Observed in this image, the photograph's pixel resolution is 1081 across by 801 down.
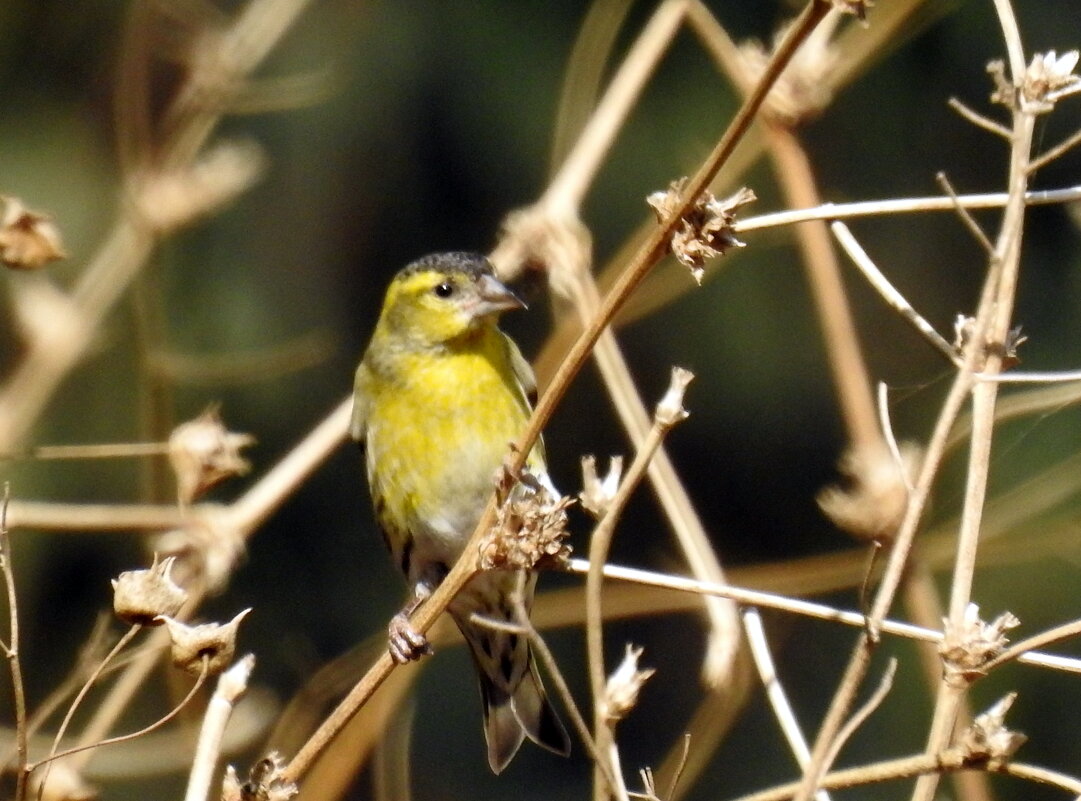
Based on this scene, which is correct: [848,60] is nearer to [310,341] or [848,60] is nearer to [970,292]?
[310,341]

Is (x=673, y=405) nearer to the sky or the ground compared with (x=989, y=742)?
nearer to the sky

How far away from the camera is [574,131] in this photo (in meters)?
2.29

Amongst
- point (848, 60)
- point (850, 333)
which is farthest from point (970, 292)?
point (850, 333)

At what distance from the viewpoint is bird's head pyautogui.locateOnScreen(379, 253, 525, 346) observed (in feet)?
7.70

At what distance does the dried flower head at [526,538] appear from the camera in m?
1.14

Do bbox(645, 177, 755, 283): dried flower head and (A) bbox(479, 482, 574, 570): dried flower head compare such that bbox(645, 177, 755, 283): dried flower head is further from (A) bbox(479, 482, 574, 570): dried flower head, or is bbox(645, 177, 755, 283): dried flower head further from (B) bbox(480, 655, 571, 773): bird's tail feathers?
(B) bbox(480, 655, 571, 773): bird's tail feathers

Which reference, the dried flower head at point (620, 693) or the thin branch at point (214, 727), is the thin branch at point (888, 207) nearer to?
the dried flower head at point (620, 693)

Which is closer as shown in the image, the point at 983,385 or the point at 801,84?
the point at 983,385

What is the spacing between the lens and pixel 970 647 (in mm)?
940

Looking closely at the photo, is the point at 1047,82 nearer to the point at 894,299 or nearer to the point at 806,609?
the point at 894,299

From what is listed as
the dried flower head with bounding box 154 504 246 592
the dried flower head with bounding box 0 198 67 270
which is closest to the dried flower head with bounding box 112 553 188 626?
the dried flower head with bounding box 0 198 67 270

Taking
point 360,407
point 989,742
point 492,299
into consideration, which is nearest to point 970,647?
point 989,742

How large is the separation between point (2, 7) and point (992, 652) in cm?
464

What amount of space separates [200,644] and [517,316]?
3839 millimetres
